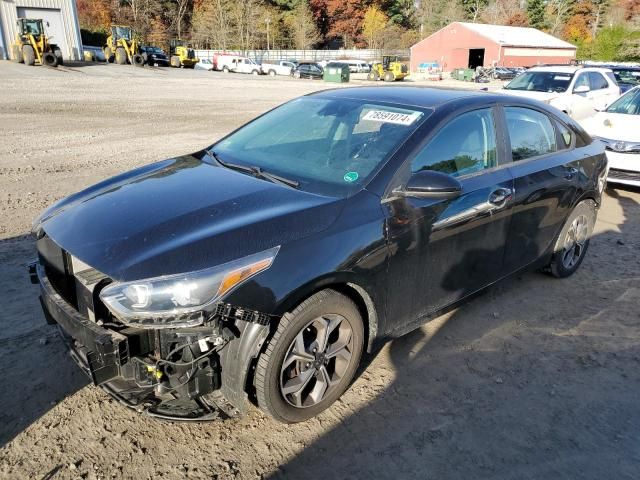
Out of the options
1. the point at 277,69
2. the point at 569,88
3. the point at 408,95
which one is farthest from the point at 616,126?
the point at 277,69

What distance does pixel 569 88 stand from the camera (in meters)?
11.5

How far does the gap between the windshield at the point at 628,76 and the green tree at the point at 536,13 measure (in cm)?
7564

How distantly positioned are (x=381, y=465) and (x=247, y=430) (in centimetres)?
73

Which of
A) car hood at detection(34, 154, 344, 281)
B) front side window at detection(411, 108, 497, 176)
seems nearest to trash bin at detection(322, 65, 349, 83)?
front side window at detection(411, 108, 497, 176)

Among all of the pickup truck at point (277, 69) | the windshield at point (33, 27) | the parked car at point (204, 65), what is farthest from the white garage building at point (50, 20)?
the pickup truck at point (277, 69)

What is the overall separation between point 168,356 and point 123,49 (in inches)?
1572

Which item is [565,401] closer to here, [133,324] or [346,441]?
[346,441]

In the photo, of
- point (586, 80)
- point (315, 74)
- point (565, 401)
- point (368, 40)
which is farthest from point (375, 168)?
point (368, 40)

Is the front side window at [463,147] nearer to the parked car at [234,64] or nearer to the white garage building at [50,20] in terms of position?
the white garage building at [50,20]

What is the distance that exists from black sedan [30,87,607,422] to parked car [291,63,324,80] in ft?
135

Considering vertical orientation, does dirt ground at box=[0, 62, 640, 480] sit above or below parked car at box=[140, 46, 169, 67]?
below

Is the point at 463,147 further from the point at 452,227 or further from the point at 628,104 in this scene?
the point at 628,104

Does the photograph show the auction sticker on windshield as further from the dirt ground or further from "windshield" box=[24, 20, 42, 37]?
"windshield" box=[24, 20, 42, 37]

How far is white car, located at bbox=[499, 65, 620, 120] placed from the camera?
11.2 m
